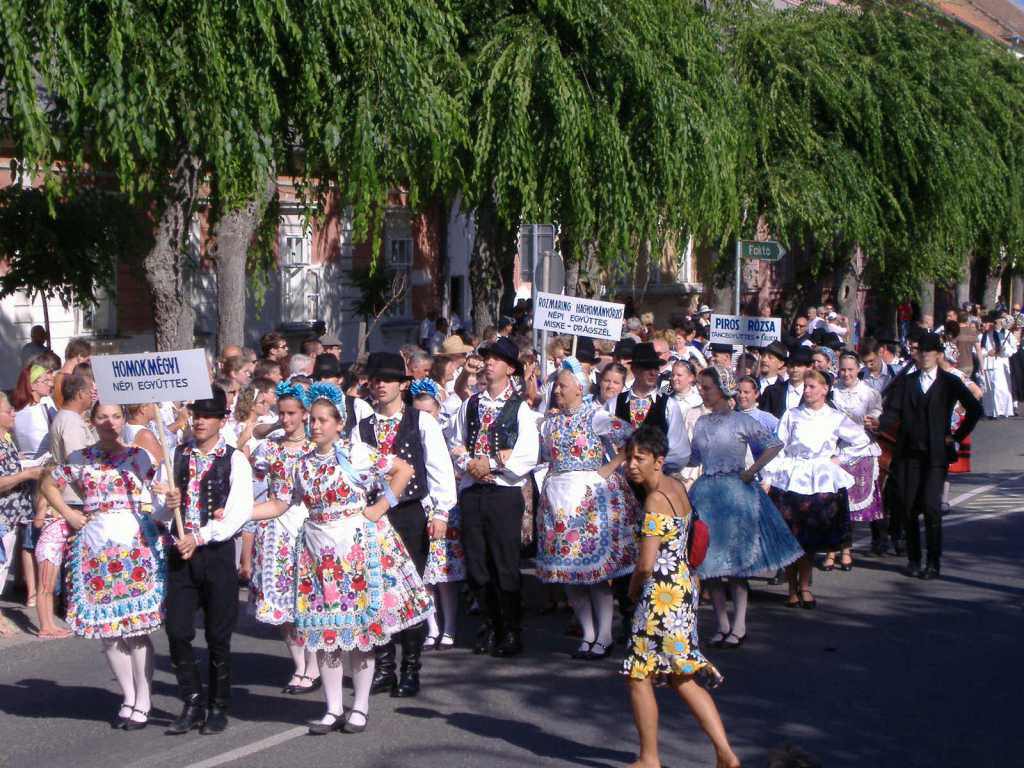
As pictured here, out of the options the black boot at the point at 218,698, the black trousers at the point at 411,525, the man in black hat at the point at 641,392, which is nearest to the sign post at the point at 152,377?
the black boot at the point at 218,698

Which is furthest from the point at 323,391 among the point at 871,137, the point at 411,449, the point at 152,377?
the point at 871,137

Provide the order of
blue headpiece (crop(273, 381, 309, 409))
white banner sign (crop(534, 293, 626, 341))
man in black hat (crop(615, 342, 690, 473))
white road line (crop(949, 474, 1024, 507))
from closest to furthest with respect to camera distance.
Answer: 1. blue headpiece (crop(273, 381, 309, 409))
2. man in black hat (crop(615, 342, 690, 473))
3. white banner sign (crop(534, 293, 626, 341))
4. white road line (crop(949, 474, 1024, 507))

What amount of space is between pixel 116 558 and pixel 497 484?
2.42 metres

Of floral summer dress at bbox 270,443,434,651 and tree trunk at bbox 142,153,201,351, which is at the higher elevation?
tree trunk at bbox 142,153,201,351

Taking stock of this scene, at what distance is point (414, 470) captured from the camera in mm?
7395

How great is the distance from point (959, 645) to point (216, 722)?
4.58 metres

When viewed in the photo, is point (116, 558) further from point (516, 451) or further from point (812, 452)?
point (812, 452)

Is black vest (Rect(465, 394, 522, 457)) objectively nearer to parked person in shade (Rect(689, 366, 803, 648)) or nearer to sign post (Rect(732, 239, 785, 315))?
parked person in shade (Rect(689, 366, 803, 648))

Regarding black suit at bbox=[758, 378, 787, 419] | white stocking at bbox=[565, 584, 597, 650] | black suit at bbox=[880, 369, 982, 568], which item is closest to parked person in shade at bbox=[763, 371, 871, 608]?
black suit at bbox=[880, 369, 982, 568]

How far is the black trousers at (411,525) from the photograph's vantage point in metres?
7.53

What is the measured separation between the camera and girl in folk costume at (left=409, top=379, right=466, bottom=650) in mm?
8180

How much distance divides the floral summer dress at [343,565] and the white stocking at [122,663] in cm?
90

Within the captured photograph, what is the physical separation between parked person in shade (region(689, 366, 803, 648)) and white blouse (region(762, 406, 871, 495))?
97 centimetres

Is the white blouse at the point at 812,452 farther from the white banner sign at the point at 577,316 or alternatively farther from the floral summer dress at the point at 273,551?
the floral summer dress at the point at 273,551
